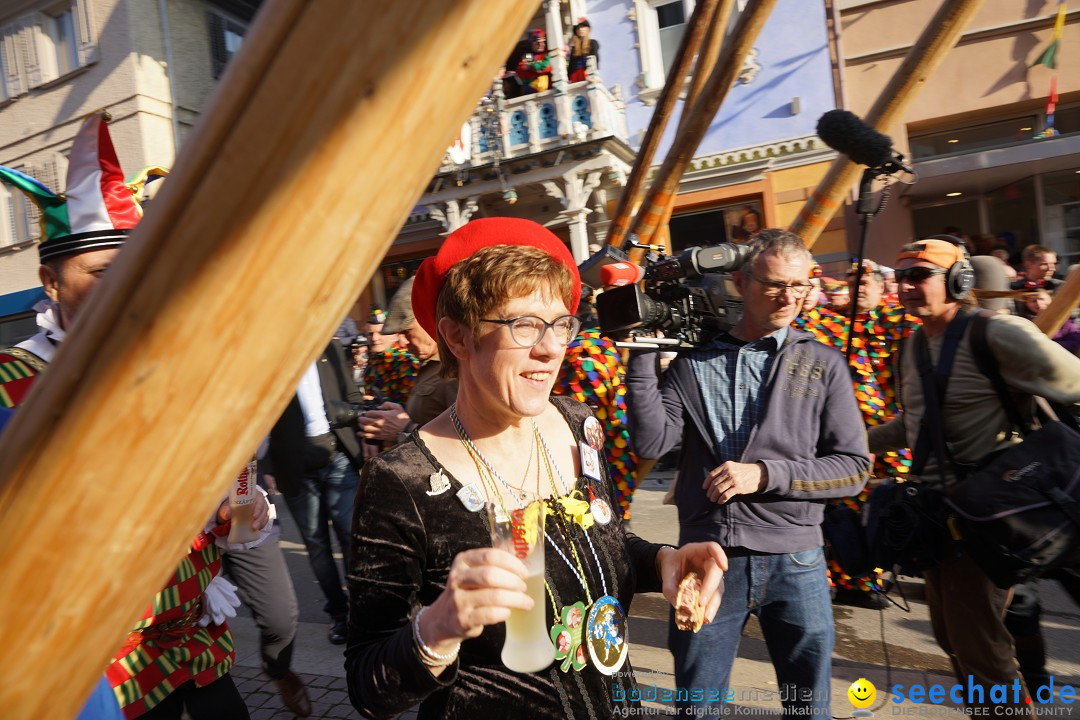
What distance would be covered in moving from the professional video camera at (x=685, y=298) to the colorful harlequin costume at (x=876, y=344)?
1.79 meters

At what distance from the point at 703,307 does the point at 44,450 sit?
2.33 meters

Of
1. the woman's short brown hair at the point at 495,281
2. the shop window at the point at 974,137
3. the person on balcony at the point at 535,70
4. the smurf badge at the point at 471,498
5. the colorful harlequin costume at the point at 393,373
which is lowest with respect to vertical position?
the smurf badge at the point at 471,498

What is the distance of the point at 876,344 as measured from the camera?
4.30 m

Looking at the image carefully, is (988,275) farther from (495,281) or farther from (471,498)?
(471,498)

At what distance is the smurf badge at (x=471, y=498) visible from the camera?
4.83ft

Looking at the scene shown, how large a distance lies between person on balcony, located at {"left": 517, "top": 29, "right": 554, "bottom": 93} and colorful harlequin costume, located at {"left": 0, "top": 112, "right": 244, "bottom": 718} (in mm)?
11169

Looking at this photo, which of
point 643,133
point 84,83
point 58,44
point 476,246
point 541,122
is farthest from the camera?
point 58,44

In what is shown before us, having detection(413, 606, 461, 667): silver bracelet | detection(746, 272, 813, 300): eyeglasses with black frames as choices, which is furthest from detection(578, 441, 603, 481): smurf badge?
detection(746, 272, 813, 300): eyeglasses with black frames

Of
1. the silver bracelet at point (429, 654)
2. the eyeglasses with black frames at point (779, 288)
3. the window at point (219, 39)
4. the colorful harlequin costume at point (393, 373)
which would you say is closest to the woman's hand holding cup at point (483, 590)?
the silver bracelet at point (429, 654)

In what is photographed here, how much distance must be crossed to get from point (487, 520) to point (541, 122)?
457 inches

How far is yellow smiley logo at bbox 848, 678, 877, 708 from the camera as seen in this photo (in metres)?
2.99

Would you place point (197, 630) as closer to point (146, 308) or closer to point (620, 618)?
point (620, 618)

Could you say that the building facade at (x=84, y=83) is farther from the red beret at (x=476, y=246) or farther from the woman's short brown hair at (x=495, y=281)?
the woman's short brown hair at (x=495, y=281)

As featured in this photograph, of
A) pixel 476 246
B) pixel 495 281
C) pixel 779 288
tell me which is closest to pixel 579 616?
pixel 495 281
